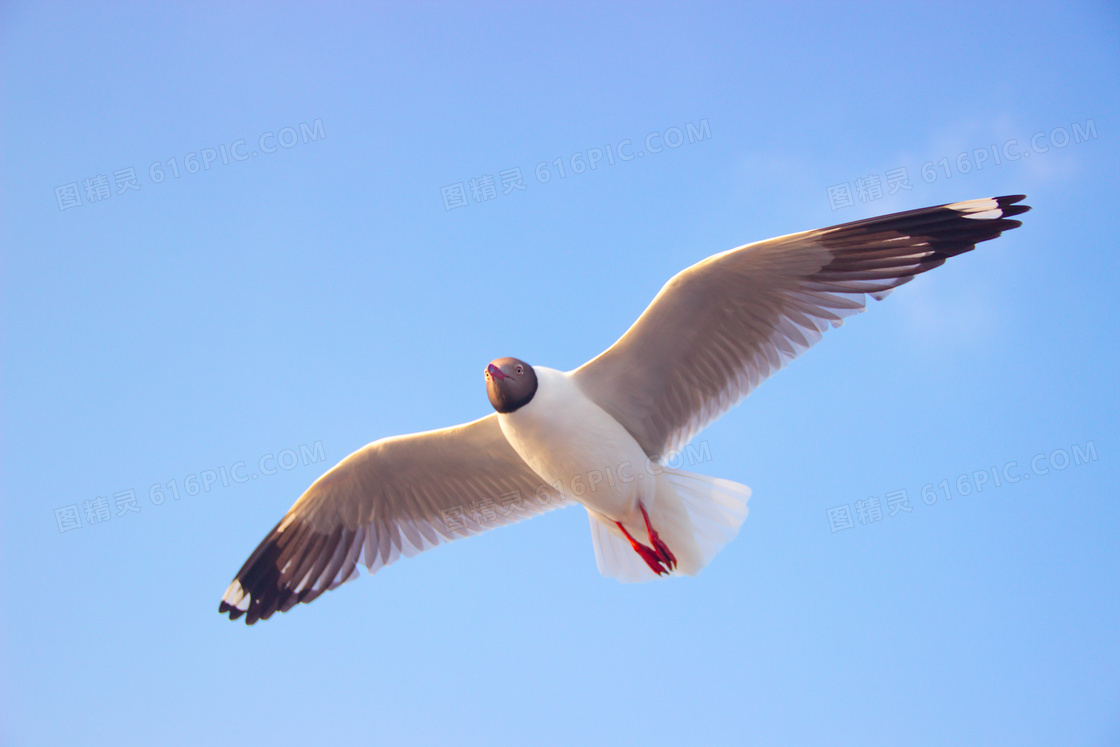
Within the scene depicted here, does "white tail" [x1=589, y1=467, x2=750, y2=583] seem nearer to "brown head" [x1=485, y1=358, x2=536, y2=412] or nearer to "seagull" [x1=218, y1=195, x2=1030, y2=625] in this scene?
"seagull" [x1=218, y1=195, x2=1030, y2=625]

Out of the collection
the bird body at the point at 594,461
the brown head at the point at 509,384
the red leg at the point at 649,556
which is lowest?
the red leg at the point at 649,556

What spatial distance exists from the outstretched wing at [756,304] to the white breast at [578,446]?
9.2 inches

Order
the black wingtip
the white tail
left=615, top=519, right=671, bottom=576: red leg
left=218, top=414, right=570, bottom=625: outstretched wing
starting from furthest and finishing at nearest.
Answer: left=218, top=414, right=570, bottom=625: outstretched wing < left=615, top=519, right=671, bottom=576: red leg < the white tail < the black wingtip

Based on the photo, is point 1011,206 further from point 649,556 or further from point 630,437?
point 649,556

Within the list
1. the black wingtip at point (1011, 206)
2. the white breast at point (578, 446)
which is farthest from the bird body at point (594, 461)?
the black wingtip at point (1011, 206)

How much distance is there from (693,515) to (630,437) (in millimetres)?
549

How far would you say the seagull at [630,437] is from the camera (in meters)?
3.86

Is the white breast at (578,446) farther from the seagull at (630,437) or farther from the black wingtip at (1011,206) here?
the black wingtip at (1011,206)

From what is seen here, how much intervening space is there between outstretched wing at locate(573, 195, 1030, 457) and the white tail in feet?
1.14

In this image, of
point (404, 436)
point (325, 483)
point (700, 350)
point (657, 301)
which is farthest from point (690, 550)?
point (325, 483)

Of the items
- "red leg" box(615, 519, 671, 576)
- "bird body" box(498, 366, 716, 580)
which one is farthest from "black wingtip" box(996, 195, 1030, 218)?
"red leg" box(615, 519, 671, 576)

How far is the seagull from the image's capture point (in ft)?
12.7

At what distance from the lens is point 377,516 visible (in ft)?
15.9

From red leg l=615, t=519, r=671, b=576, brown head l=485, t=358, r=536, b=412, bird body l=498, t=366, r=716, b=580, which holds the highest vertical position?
brown head l=485, t=358, r=536, b=412
